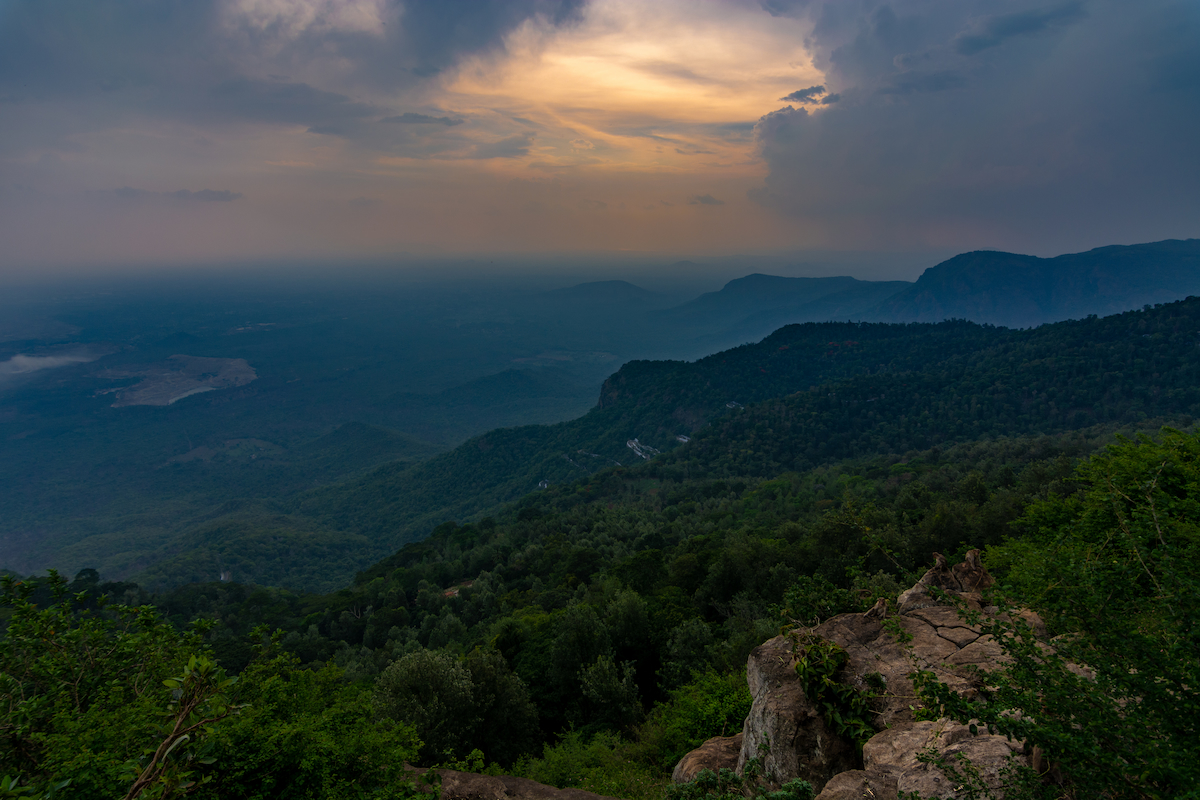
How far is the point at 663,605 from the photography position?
32.5m

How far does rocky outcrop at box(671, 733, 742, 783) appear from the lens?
42.3 ft

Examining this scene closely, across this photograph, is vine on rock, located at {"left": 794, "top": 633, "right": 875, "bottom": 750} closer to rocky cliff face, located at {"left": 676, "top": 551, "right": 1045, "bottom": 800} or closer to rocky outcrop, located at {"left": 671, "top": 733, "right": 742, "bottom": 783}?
rocky cliff face, located at {"left": 676, "top": 551, "right": 1045, "bottom": 800}

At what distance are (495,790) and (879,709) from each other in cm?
907

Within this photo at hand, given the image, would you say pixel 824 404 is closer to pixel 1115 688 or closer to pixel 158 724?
pixel 1115 688

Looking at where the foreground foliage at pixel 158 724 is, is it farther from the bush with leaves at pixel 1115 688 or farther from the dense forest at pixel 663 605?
the bush with leaves at pixel 1115 688

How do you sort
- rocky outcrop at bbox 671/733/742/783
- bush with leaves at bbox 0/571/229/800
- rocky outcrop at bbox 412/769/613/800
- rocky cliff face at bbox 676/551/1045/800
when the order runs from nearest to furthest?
Result: bush with leaves at bbox 0/571/229/800 → rocky cliff face at bbox 676/551/1045/800 → rocky outcrop at bbox 412/769/613/800 → rocky outcrop at bbox 671/733/742/783

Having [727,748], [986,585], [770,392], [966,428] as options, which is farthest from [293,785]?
[770,392]

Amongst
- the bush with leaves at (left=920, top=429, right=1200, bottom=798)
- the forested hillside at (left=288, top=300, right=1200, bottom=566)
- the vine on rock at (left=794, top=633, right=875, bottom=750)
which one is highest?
the bush with leaves at (left=920, top=429, right=1200, bottom=798)

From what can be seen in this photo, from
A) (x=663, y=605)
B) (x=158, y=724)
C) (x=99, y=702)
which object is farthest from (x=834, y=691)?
(x=663, y=605)

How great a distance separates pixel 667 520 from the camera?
69375 millimetres

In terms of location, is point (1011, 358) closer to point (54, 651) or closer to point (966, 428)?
point (966, 428)

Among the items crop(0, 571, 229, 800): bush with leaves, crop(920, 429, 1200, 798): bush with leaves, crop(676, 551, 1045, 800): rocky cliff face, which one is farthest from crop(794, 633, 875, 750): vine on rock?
crop(0, 571, 229, 800): bush with leaves

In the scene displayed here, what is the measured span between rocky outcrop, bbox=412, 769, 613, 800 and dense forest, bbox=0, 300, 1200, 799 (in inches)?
28.0

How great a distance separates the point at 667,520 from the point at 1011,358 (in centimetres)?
7957
